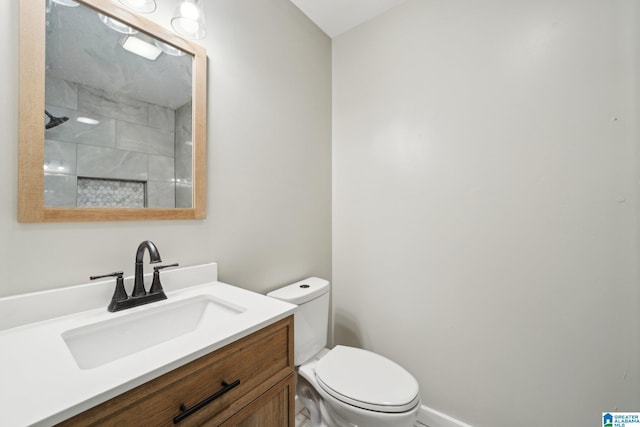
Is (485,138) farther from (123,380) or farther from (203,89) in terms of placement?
(123,380)

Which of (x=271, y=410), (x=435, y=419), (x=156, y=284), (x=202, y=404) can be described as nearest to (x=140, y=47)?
(x=156, y=284)

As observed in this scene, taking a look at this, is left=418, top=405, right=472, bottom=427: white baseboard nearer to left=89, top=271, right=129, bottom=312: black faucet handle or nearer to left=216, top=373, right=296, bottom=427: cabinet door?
left=216, top=373, right=296, bottom=427: cabinet door

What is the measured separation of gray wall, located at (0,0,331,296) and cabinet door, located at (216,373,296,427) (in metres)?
0.56

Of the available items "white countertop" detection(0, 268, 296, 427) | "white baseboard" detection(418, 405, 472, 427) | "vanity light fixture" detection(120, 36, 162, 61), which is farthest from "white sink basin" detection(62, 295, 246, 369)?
"white baseboard" detection(418, 405, 472, 427)

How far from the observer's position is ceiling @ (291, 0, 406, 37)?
155 cm

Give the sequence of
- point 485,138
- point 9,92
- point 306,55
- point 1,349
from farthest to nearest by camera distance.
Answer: point 306,55 → point 485,138 → point 9,92 → point 1,349

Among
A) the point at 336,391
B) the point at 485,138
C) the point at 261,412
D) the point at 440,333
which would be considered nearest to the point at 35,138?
the point at 261,412

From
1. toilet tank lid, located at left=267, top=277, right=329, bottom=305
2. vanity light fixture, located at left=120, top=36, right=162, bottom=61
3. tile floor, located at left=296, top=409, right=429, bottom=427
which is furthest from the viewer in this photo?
tile floor, located at left=296, top=409, right=429, bottom=427

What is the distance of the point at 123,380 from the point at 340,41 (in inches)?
84.4

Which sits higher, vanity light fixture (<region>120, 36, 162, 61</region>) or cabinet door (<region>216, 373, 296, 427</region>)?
vanity light fixture (<region>120, 36, 162, 61</region>)

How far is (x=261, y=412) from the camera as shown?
0.75m

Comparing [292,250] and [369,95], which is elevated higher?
[369,95]

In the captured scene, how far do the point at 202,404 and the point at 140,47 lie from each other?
1196 mm

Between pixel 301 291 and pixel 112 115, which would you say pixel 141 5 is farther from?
pixel 301 291
